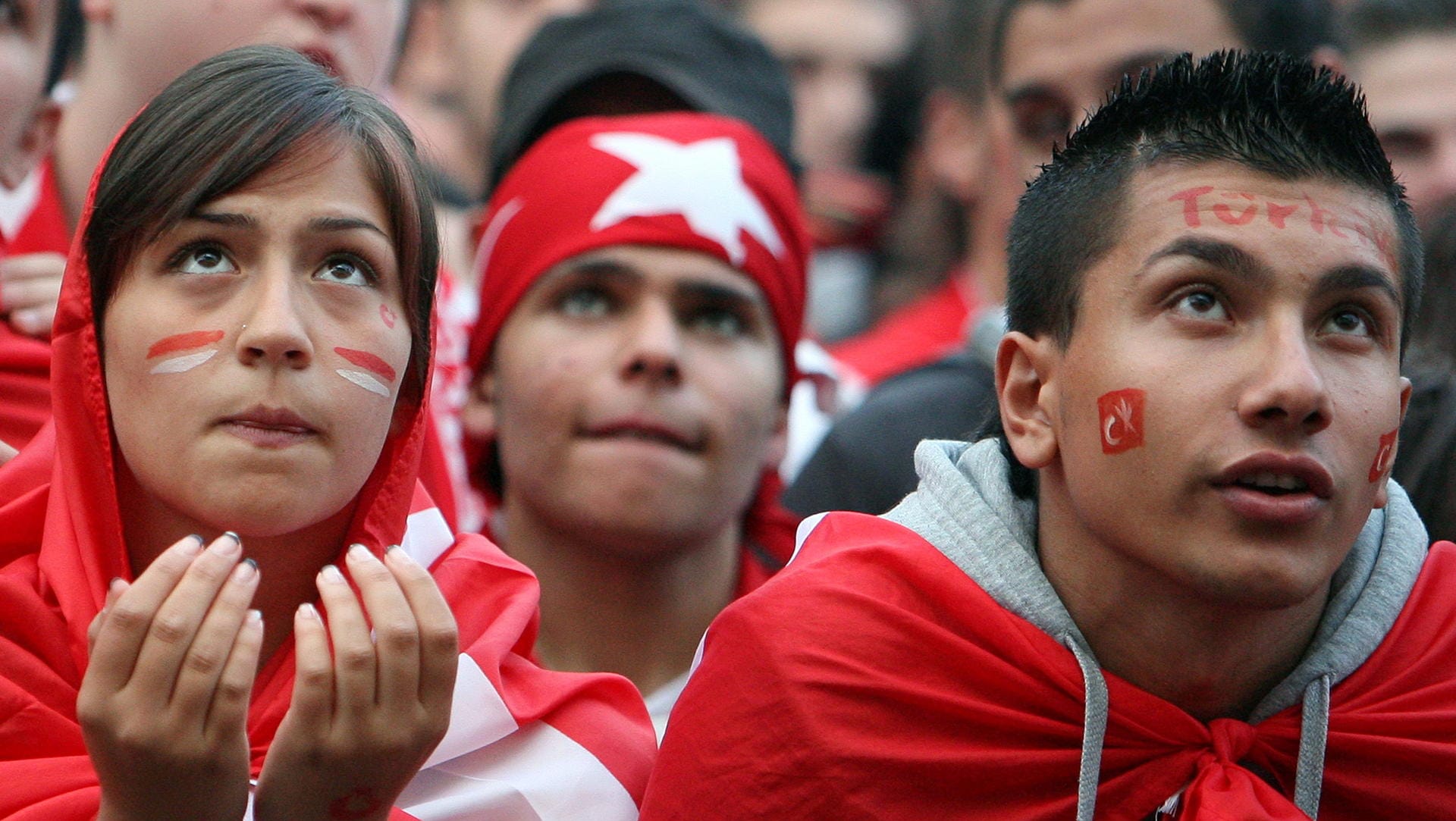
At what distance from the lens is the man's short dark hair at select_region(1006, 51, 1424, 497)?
283 cm

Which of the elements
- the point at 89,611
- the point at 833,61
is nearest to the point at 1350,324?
the point at 89,611

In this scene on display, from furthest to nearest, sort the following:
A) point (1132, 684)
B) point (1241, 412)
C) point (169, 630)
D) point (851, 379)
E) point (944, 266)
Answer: point (944, 266) < point (851, 379) < point (1132, 684) < point (1241, 412) < point (169, 630)

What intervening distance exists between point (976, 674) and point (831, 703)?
0.23 metres

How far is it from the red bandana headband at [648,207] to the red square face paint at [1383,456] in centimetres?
179

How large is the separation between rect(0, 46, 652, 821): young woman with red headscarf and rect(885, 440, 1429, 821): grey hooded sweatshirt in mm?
630

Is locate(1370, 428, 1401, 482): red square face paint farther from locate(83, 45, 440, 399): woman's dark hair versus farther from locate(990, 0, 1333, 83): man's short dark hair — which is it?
locate(990, 0, 1333, 83): man's short dark hair

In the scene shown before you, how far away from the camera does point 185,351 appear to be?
8.79 feet

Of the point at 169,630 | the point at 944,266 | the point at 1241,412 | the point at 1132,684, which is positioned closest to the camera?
the point at 169,630

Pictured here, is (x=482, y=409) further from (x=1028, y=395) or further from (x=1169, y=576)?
(x=1169, y=576)

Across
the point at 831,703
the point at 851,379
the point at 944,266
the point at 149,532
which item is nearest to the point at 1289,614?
the point at 831,703

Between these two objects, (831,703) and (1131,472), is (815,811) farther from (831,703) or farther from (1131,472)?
(1131,472)

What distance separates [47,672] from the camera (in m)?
2.66

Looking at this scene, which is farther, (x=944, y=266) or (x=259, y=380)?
(x=944, y=266)

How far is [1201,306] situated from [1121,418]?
0.20 metres
